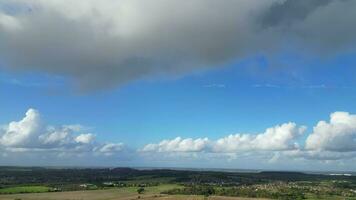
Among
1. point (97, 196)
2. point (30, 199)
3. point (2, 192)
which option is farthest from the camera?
point (2, 192)

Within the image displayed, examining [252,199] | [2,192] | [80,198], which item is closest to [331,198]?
[252,199]

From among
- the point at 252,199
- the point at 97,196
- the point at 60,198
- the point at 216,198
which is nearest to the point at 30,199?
the point at 60,198

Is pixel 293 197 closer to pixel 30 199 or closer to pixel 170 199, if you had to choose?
pixel 170 199

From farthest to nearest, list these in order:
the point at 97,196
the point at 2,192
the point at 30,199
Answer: the point at 2,192
the point at 97,196
the point at 30,199

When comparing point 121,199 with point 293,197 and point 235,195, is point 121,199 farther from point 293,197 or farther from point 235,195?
point 293,197

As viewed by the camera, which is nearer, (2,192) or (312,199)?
(312,199)

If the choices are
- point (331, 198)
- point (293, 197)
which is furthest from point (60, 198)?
point (331, 198)

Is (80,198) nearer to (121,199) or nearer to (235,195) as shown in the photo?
(121,199)

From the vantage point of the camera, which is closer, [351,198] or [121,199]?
[121,199]
